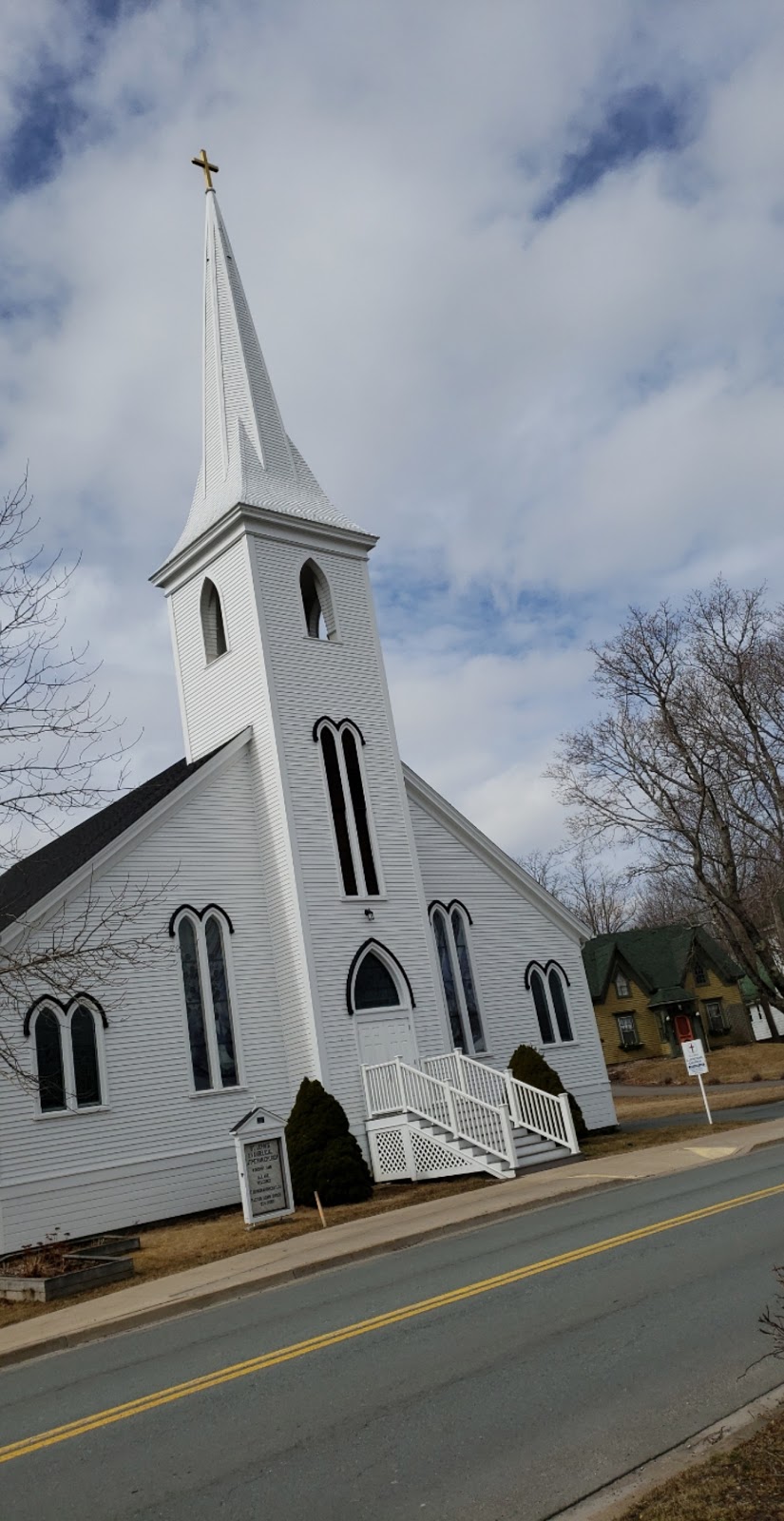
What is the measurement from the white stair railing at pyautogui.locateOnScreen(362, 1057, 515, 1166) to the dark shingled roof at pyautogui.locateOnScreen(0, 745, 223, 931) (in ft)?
20.7

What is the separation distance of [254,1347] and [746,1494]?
499 centimetres

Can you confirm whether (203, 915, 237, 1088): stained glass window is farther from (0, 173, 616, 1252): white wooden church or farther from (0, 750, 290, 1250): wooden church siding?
(0, 750, 290, 1250): wooden church siding

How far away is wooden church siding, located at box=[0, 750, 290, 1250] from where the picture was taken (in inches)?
736

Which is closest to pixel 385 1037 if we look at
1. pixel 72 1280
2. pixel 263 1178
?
pixel 263 1178

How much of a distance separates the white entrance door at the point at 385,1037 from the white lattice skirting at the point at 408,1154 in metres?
1.38

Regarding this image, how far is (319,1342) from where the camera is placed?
873 centimetres

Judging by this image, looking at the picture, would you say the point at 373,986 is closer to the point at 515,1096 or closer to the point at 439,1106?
the point at 439,1106

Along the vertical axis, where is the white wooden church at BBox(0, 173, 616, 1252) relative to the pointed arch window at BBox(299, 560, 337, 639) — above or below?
below

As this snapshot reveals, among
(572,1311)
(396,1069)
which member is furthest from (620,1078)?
(572,1311)

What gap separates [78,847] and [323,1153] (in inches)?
320

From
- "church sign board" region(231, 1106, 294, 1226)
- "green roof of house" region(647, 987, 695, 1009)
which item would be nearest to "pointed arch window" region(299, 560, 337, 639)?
"church sign board" region(231, 1106, 294, 1226)

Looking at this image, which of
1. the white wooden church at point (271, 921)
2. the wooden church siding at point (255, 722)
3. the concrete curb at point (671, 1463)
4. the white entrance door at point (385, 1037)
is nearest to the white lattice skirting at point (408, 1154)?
the white wooden church at point (271, 921)

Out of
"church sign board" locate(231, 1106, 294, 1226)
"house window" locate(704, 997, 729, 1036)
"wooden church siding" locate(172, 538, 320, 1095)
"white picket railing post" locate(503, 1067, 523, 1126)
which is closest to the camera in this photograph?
"church sign board" locate(231, 1106, 294, 1226)

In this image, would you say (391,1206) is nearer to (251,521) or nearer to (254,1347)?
(254,1347)
